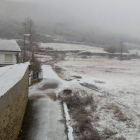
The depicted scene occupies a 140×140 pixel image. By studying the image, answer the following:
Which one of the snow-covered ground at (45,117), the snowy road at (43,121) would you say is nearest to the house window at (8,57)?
the snow-covered ground at (45,117)

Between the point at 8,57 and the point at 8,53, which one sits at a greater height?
the point at 8,53

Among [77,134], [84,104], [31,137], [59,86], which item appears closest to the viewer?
[31,137]

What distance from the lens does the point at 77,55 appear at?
211 feet

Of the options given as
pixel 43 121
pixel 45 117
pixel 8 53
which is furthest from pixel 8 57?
pixel 43 121

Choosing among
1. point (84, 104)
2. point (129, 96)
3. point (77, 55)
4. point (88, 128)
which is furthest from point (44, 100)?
point (77, 55)

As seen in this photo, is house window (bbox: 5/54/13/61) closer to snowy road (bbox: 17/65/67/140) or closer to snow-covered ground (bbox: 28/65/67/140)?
snow-covered ground (bbox: 28/65/67/140)

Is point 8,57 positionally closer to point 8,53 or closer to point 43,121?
point 8,53

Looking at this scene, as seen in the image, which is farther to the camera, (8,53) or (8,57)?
(8,57)

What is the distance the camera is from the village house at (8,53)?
72.4 ft

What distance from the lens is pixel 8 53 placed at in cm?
2245

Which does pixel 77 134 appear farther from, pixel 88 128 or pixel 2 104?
pixel 2 104

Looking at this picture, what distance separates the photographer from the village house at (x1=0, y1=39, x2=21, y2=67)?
869 inches

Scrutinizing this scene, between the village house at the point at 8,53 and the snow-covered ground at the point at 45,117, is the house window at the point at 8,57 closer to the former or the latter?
the village house at the point at 8,53

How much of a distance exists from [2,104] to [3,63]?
17.0 metres
